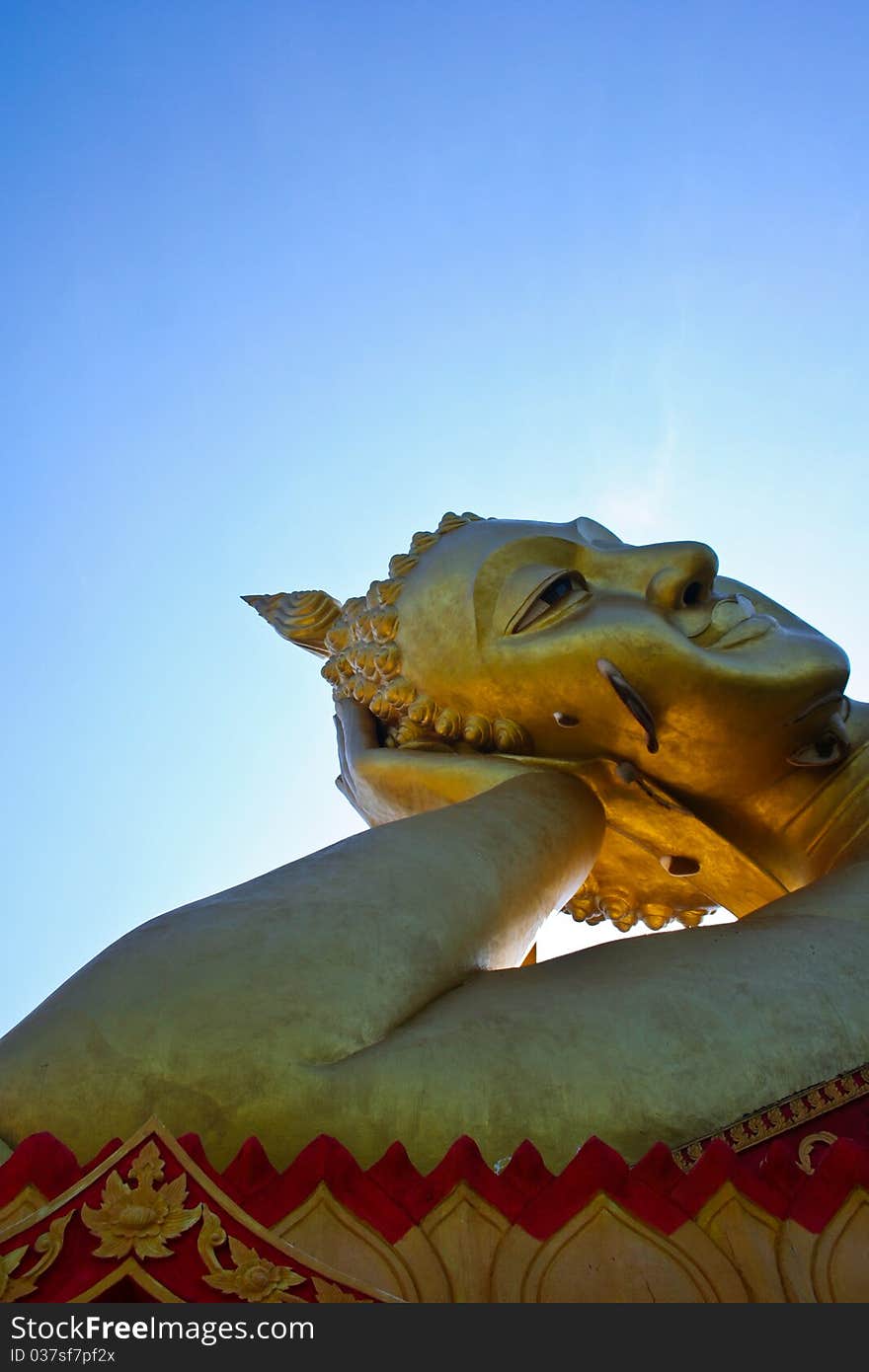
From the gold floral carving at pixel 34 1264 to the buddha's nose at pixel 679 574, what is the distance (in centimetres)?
377

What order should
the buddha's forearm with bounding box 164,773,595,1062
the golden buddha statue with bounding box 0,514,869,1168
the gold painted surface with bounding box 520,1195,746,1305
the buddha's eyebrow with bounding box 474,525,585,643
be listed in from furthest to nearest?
1. the buddha's eyebrow with bounding box 474,525,585,643
2. the buddha's forearm with bounding box 164,773,595,1062
3. the golden buddha statue with bounding box 0,514,869,1168
4. the gold painted surface with bounding box 520,1195,746,1305

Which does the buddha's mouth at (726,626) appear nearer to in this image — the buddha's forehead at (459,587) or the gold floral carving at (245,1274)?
the buddha's forehead at (459,587)

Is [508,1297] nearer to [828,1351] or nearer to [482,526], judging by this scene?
[828,1351]

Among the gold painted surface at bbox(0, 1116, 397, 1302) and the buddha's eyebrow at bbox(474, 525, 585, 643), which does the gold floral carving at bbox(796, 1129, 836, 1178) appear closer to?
the gold painted surface at bbox(0, 1116, 397, 1302)

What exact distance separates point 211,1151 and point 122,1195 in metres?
0.66

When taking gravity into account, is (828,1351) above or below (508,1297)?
below

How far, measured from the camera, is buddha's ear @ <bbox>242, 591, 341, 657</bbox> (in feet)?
23.1

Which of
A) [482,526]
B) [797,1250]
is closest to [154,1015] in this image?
[797,1250]

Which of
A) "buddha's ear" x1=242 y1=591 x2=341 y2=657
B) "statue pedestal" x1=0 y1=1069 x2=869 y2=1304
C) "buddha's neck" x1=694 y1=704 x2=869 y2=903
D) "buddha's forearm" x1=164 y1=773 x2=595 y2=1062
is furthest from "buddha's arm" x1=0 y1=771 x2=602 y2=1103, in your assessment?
"buddha's ear" x1=242 y1=591 x2=341 y2=657

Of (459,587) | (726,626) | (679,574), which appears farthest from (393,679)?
(726,626)

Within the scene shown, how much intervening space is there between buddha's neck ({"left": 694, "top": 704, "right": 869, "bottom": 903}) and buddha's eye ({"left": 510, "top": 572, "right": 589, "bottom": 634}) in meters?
1.18

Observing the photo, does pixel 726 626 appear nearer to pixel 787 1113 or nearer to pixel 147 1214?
pixel 787 1113

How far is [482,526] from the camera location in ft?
20.9

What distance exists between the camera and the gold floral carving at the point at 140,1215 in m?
2.71
